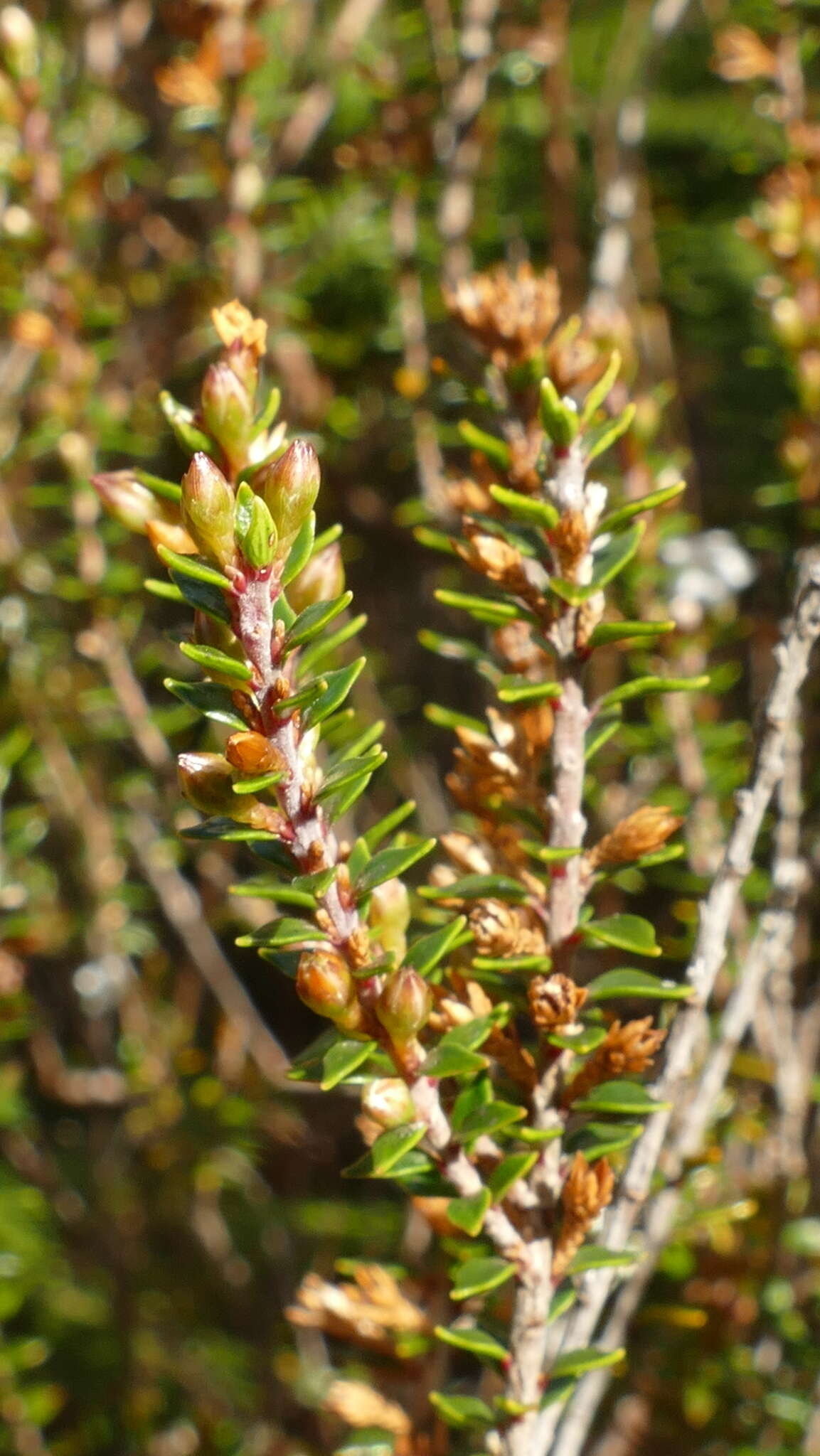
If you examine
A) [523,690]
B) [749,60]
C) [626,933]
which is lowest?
[626,933]

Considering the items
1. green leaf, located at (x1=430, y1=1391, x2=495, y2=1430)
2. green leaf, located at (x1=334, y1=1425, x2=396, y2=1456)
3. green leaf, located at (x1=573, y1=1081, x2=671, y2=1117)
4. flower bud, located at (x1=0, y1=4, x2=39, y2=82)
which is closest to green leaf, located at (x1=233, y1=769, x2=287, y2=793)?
green leaf, located at (x1=573, y1=1081, x2=671, y2=1117)

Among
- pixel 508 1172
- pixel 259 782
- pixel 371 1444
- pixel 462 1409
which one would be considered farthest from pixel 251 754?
pixel 371 1444

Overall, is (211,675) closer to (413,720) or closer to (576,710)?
(576,710)

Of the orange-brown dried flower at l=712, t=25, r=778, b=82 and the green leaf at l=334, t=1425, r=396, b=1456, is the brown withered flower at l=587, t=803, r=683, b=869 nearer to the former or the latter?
the green leaf at l=334, t=1425, r=396, b=1456

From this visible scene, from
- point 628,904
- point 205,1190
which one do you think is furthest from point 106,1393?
point 628,904

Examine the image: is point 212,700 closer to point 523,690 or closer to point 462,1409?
point 523,690

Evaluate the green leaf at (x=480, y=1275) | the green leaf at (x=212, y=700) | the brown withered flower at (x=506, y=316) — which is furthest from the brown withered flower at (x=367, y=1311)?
the brown withered flower at (x=506, y=316)
